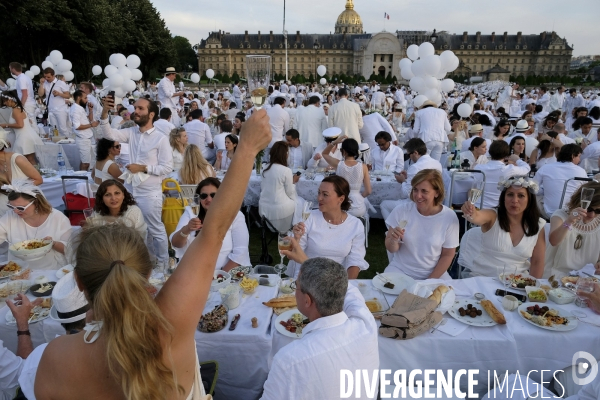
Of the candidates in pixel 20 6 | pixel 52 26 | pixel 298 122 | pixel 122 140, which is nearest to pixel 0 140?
pixel 122 140

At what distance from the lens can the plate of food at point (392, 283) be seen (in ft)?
8.91

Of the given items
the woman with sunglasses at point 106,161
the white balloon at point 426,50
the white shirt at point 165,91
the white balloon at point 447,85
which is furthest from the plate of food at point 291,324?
the white balloon at point 447,85

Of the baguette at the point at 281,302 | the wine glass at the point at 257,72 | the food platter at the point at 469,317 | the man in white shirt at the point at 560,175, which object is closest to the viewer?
the wine glass at the point at 257,72

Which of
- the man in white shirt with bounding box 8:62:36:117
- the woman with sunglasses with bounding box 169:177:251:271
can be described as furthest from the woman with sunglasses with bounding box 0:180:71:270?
the man in white shirt with bounding box 8:62:36:117

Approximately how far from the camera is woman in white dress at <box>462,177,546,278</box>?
3094 millimetres

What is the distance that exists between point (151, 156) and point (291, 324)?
10.4 ft

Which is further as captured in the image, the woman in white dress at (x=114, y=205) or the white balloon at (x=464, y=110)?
the white balloon at (x=464, y=110)

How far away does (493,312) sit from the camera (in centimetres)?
239

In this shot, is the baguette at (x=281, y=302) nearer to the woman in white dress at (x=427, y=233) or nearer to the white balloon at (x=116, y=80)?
the woman in white dress at (x=427, y=233)

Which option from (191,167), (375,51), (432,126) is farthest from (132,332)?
(375,51)

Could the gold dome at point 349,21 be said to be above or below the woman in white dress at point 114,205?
above

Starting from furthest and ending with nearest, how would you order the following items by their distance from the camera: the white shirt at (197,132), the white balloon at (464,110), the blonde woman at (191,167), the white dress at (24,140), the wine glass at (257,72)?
the white balloon at (464,110) → the white shirt at (197,132) → the white dress at (24,140) → the blonde woman at (191,167) → the wine glass at (257,72)

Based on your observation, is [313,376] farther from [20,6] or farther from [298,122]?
[20,6]

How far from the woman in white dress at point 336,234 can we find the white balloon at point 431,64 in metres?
7.74
